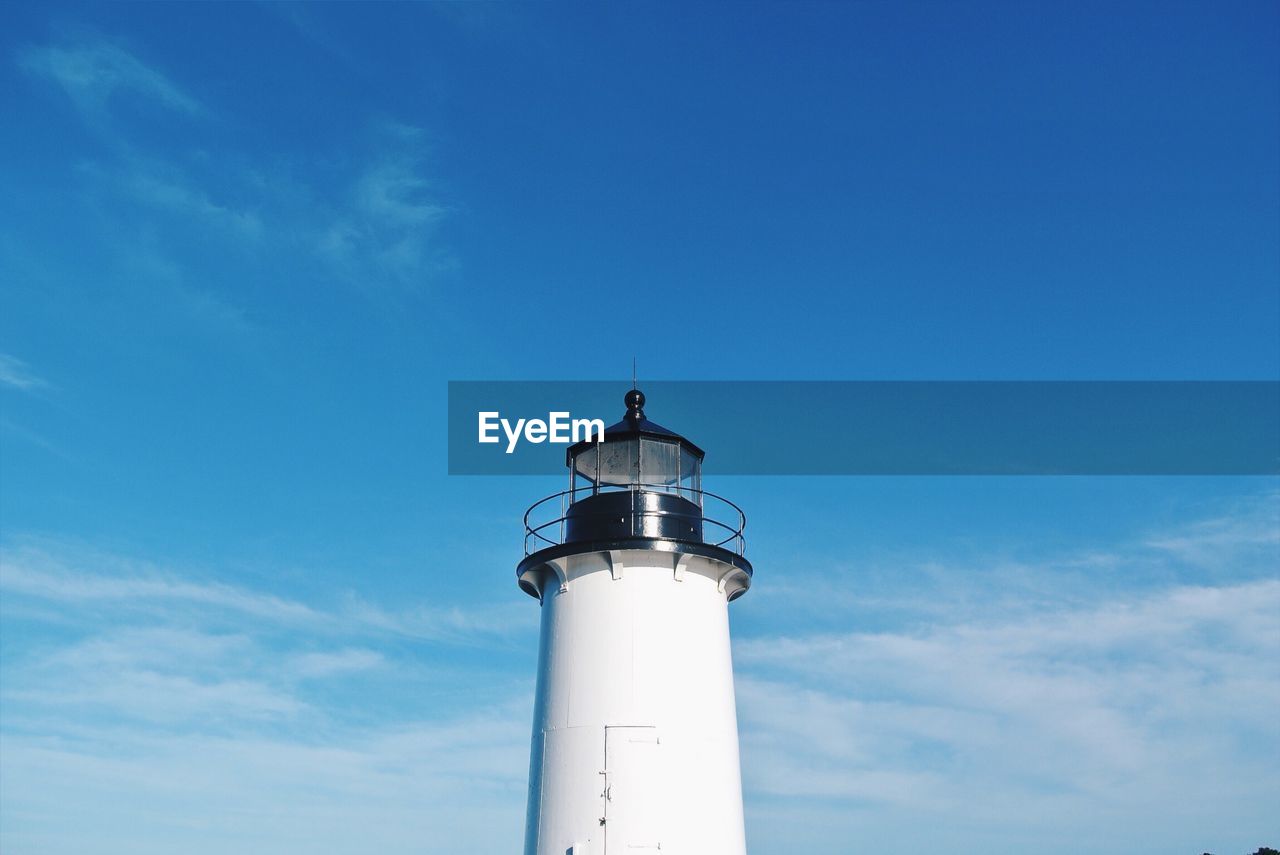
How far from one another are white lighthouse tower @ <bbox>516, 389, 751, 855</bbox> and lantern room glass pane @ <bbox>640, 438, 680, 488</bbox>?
1.82ft

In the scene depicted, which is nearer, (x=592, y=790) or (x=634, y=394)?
(x=592, y=790)

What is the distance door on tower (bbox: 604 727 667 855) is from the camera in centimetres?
1231

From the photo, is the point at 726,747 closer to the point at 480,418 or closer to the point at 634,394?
the point at 634,394

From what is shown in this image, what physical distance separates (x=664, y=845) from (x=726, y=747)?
1.47 metres

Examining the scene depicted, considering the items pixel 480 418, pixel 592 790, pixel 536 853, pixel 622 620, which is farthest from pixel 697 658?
pixel 480 418

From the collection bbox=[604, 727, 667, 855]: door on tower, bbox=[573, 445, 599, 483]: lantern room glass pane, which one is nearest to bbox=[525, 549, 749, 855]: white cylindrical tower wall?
bbox=[604, 727, 667, 855]: door on tower

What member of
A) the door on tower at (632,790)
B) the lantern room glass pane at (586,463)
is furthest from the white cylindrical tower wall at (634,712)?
the lantern room glass pane at (586,463)

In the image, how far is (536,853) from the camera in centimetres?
1270

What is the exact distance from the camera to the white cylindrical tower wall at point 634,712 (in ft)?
41.0

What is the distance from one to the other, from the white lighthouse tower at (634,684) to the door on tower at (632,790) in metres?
0.01

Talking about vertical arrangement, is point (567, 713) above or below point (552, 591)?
below

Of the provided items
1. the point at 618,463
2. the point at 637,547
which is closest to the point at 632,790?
the point at 637,547

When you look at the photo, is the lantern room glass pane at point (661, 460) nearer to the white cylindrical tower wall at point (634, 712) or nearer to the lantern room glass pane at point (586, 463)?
the lantern room glass pane at point (586, 463)

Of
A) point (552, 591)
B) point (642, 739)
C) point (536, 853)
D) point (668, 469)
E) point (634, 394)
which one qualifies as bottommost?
point (536, 853)
